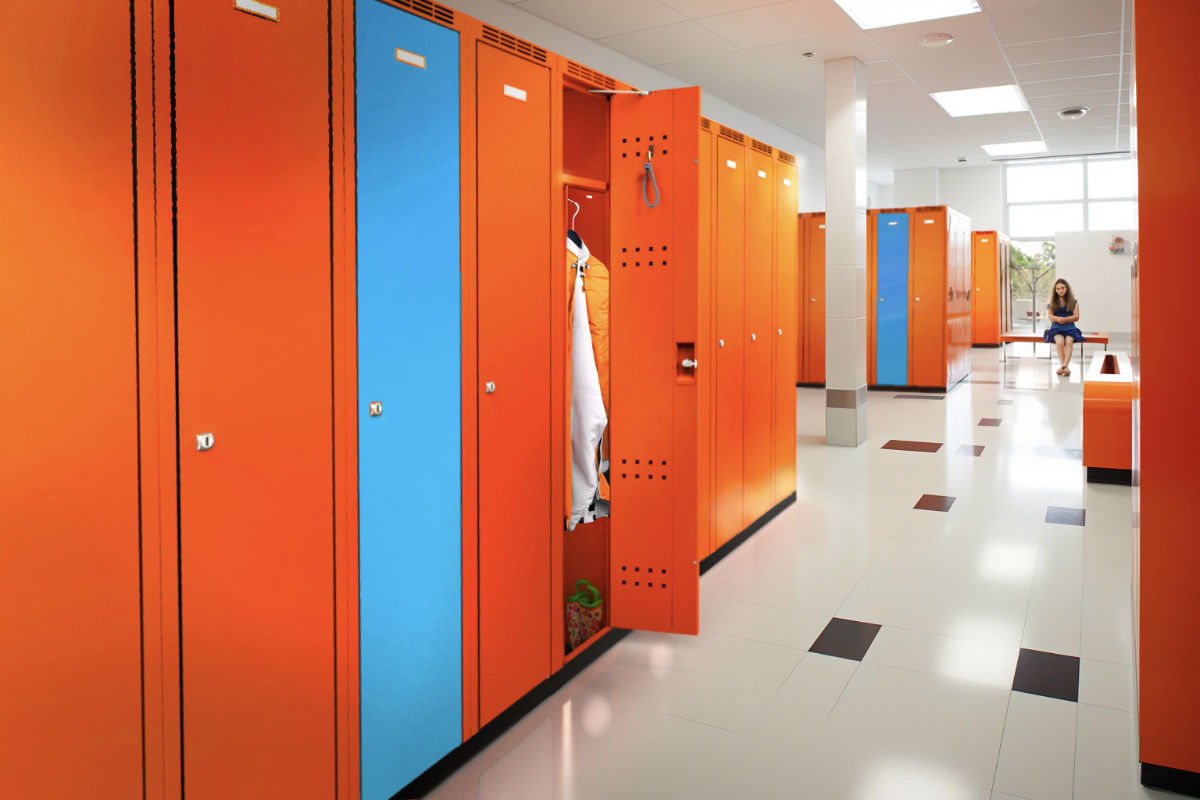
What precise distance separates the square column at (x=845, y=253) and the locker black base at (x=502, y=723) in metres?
4.46

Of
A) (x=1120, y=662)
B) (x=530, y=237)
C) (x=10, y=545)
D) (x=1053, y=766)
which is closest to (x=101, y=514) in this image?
(x=10, y=545)

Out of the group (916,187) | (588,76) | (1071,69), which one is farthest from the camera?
(916,187)

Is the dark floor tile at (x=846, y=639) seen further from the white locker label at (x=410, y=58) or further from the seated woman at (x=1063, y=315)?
the seated woman at (x=1063, y=315)

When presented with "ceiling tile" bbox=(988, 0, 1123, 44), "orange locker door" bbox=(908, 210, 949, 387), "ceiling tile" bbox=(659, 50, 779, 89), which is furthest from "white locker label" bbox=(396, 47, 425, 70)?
"orange locker door" bbox=(908, 210, 949, 387)

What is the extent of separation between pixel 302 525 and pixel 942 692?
207 centimetres

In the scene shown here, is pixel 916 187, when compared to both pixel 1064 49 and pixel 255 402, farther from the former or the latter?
pixel 255 402

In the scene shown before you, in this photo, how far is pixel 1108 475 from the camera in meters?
5.50

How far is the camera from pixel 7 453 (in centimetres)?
129

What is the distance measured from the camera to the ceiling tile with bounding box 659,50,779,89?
7309mm

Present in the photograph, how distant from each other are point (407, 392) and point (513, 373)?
44 cm

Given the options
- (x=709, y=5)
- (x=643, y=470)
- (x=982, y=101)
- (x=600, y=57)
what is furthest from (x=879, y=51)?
(x=643, y=470)

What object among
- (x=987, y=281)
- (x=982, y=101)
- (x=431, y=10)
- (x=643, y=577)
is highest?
(x=982, y=101)

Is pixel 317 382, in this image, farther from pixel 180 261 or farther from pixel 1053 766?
pixel 1053 766

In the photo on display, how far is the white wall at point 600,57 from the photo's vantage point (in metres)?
5.64
